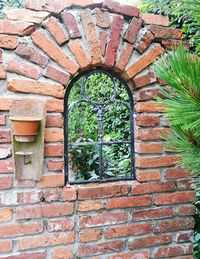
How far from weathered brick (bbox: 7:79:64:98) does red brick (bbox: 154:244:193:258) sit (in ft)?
3.60

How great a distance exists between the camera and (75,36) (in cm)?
174

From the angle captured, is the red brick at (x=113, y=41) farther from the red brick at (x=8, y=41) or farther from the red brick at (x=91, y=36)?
the red brick at (x=8, y=41)

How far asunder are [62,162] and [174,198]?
73 centimetres

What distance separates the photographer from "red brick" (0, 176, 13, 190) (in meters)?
1.65

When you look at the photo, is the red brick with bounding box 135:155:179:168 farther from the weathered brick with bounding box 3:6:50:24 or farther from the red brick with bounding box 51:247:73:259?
the weathered brick with bounding box 3:6:50:24

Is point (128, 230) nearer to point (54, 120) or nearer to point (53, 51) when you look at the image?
point (54, 120)

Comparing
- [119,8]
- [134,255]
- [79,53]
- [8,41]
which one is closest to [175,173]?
[134,255]

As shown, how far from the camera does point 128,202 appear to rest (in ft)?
6.16

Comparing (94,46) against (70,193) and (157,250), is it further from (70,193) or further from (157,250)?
(157,250)

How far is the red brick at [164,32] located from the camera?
74.6 inches

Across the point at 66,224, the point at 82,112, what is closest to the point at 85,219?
the point at 66,224

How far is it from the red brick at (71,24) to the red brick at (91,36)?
1.9 inches

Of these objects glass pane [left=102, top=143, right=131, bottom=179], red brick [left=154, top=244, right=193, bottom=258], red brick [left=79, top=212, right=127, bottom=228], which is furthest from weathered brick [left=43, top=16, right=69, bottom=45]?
red brick [left=154, top=244, right=193, bottom=258]

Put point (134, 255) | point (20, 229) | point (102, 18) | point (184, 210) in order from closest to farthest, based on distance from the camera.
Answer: point (20, 229) → point (102, 18) → point (134, 255) → point (184, 210)
